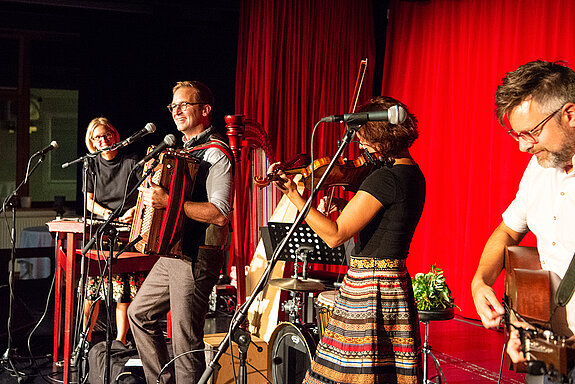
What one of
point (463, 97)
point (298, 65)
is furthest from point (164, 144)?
point (463, 97)

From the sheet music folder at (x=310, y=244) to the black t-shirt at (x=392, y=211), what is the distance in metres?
1.22

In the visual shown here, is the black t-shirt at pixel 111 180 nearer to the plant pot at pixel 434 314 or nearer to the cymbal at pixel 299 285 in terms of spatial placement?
the cymbal at pixel 299 285

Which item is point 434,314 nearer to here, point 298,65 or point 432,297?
point 432,297

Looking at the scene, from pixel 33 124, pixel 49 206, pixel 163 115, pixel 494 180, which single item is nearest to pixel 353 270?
pixel 494 180

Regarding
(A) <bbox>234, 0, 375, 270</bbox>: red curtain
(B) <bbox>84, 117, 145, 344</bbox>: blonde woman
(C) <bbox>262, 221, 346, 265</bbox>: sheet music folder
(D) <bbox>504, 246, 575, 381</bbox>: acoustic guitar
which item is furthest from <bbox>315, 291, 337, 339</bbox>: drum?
(A) <bbox>234, 0, 375, 270</bbox>: red curtain

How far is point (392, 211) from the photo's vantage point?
245 centimetres

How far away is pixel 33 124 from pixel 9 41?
1496 mm

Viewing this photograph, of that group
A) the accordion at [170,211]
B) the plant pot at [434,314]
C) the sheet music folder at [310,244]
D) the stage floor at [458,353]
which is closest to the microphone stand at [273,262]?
the accordion at [170,211]

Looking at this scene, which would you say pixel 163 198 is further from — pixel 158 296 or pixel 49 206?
pixel 49 206

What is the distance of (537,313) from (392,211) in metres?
0.76

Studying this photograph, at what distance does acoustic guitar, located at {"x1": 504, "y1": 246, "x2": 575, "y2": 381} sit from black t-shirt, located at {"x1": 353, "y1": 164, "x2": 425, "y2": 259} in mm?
471

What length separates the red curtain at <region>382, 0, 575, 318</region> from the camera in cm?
577

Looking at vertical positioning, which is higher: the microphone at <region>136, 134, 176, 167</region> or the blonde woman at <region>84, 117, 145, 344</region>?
the microphone at <region>136, 134, 176, 167</region>

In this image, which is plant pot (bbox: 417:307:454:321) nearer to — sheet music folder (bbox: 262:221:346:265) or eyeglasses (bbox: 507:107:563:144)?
sheet music folder (bbox: 262:221:346:265)
